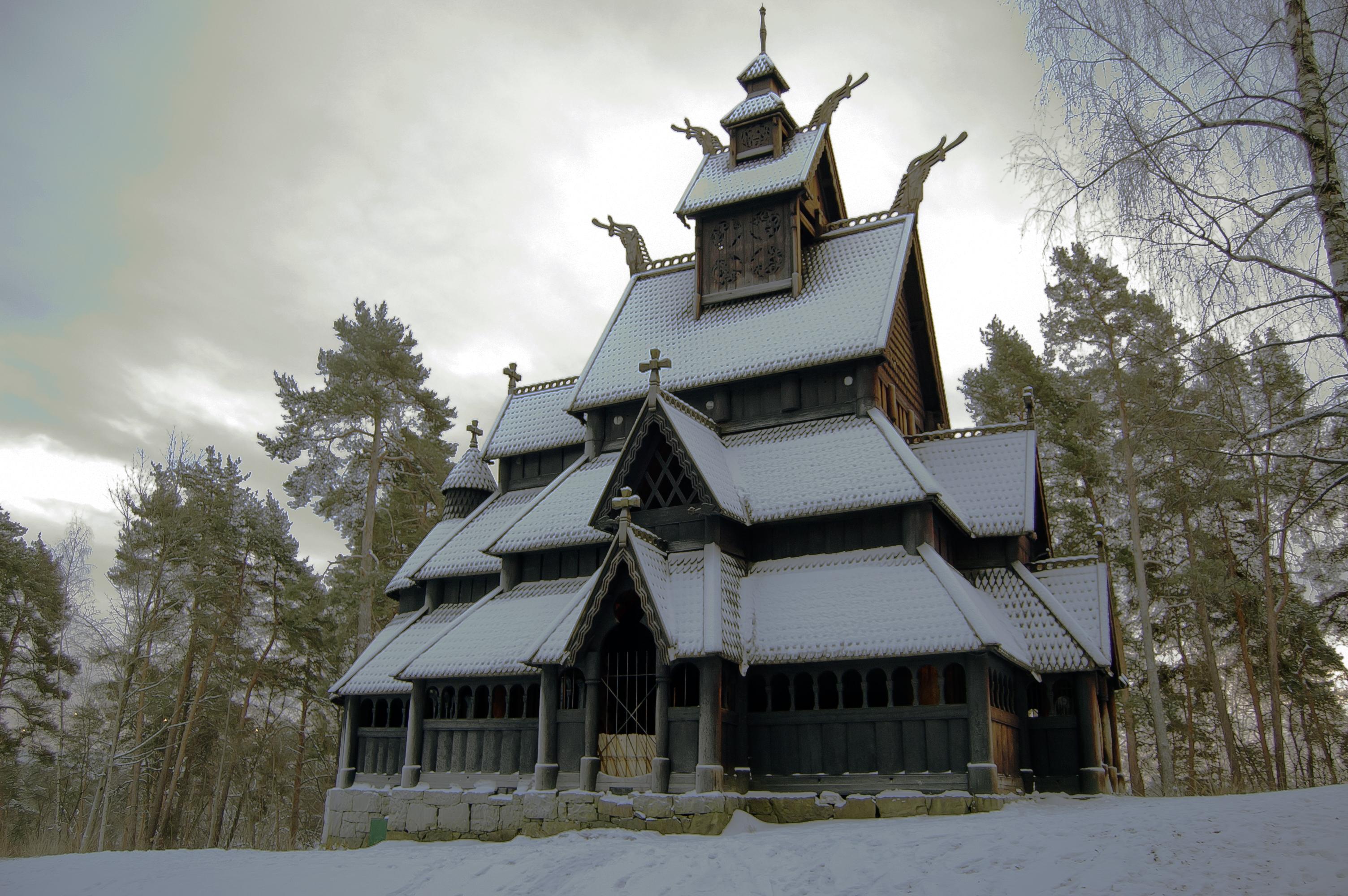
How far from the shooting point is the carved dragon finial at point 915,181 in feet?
71.8

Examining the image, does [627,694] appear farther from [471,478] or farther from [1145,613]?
[1145,613]

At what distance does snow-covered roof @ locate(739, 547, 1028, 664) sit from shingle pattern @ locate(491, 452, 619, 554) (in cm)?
388

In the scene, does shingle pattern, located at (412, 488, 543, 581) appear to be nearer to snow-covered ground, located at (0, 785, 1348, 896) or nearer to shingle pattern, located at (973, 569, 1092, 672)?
snow-covered ground, located at (0, 785, 1348, 896)

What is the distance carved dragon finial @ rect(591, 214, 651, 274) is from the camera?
2581 centimetres

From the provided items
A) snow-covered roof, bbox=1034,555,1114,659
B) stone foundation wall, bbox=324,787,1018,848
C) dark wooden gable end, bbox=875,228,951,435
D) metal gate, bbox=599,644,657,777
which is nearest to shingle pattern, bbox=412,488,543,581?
stone foundation wall, bbox=324,787,1018,848

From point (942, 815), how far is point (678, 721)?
173 inches

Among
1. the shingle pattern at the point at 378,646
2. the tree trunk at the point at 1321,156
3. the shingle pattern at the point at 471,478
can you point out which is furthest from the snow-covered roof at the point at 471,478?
the tree trunk at the point at 1321,156

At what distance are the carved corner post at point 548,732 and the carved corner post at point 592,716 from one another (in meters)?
0.78

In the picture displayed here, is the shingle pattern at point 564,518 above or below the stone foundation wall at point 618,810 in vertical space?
above

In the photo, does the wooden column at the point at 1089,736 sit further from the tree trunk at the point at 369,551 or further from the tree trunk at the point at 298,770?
the tree trunk at the point at 298,770


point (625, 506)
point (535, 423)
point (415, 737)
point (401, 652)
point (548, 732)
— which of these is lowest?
point (415, 737)

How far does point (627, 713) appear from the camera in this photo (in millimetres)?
16094

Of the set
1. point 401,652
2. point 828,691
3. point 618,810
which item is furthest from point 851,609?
point 401,652

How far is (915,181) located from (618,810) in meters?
16.0
